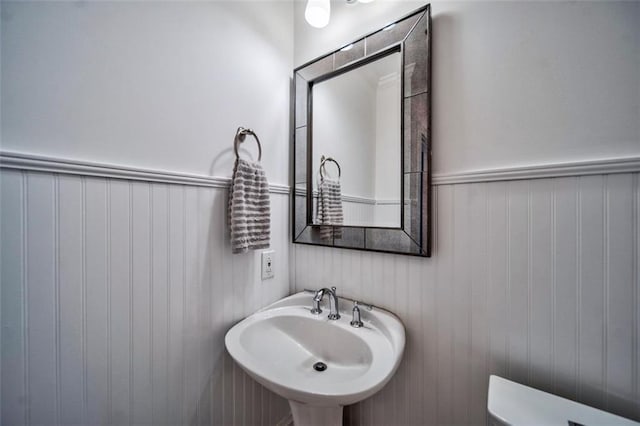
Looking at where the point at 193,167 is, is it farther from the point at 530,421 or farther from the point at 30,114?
the point at 530,421

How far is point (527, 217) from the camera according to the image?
28.5 inches

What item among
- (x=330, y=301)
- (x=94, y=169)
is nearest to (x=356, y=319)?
(x=330, y=301)

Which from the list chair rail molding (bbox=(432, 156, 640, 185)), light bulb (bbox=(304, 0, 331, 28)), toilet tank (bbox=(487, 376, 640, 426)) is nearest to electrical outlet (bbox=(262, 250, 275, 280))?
chair rail molding (bbox=(432, 156, 640, 185))

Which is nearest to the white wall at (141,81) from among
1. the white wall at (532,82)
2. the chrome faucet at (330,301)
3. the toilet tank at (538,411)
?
the chrome faucet at (330,301)

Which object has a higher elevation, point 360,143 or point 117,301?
point 360,143

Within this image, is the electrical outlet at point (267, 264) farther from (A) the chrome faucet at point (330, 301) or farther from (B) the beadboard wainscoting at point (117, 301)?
(A) the chrome faucet at point (330, 301)

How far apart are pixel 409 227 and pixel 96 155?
3.24 ft

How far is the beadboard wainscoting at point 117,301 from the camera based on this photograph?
568 millimetres

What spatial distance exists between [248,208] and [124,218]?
379 mm

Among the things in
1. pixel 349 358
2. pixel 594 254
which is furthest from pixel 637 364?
pixel 349 358

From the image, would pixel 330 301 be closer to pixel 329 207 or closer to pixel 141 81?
pixel 329 207

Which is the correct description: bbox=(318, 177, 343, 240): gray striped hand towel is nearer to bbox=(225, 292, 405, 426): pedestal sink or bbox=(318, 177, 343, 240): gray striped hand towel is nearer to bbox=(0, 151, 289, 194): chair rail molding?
bbox=(225, 292, 405, 426): pedestal sink

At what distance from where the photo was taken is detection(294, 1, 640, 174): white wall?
0.62 m

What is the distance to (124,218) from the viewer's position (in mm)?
712
